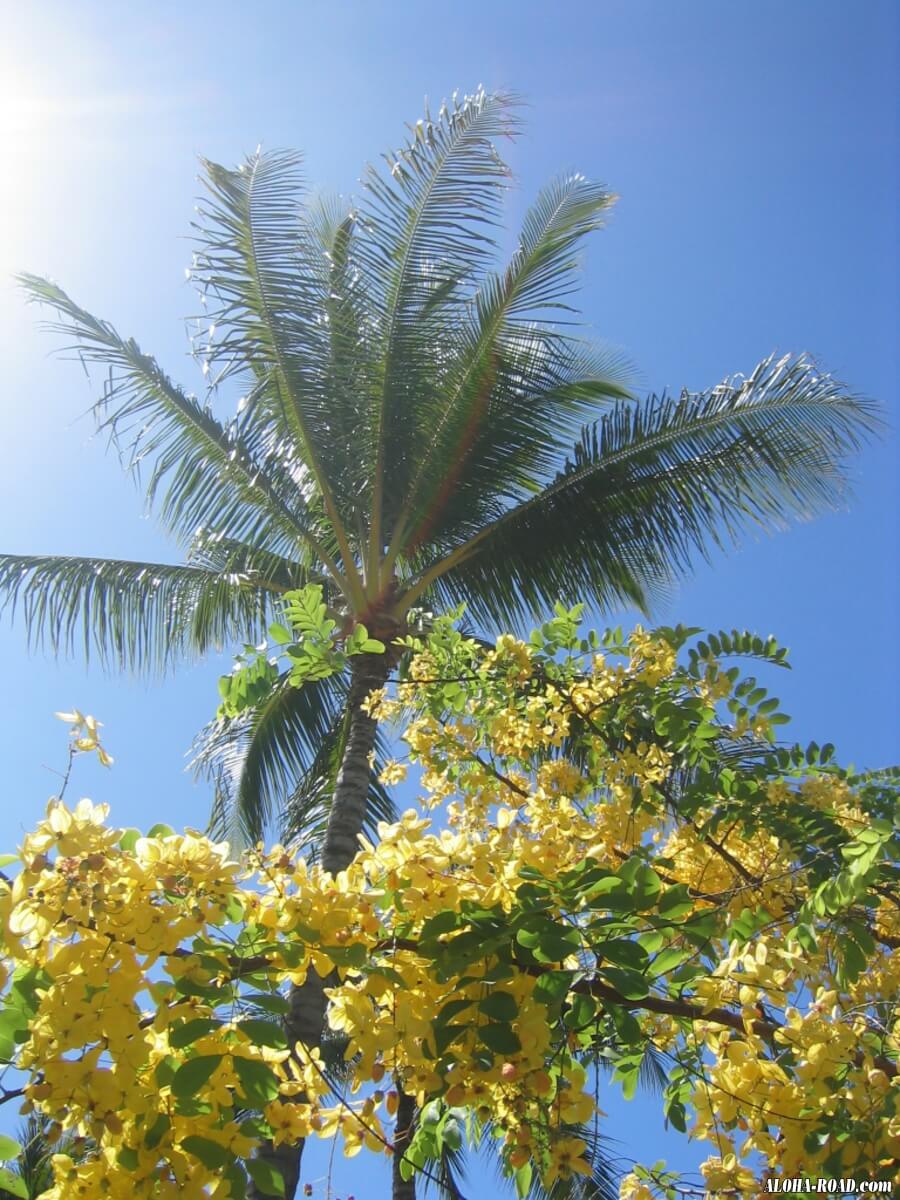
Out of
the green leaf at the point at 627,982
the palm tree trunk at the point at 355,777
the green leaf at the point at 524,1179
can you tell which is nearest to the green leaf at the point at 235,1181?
the green leaf at the point at 627,982


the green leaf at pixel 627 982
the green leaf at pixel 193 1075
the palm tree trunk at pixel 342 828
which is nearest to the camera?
the green leaf at pixel 193 1075

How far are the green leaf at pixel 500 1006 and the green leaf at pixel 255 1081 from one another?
0.38 metres

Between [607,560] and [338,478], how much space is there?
6.74 feet

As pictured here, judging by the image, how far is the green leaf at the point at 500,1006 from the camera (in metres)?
1.65

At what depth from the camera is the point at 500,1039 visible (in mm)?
1637

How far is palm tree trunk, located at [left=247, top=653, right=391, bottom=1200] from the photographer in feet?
10.5

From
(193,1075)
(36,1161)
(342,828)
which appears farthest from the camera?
(36,1161)

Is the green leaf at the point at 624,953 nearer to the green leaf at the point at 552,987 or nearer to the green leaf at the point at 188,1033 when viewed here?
the green leaf at the point at 552,987

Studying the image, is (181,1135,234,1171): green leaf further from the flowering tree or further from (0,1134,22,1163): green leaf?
(0,1134,22,1163): green leaf

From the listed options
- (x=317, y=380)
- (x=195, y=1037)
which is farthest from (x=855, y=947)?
(x=317, y=380)

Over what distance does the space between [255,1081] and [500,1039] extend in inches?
16.7

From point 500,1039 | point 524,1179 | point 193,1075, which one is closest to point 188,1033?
point 193,1075

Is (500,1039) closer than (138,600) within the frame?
Yes

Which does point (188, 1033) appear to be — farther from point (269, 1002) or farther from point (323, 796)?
point (323, 796)
